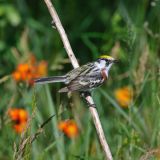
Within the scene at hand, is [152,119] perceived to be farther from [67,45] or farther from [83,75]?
[67,45]

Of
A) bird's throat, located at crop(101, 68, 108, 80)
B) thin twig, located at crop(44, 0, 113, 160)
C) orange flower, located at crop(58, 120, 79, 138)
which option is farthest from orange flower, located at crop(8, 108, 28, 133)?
thin twig, located at crop(44, 0, 113, 160)

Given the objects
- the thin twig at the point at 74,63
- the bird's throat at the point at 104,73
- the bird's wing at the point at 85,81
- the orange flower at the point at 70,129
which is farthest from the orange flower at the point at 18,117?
the thin twig at the point at 74,63

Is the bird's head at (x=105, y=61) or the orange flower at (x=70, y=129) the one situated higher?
the bird's head at (x=105, y=61)

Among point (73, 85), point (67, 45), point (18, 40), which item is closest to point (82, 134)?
point (73, 85)

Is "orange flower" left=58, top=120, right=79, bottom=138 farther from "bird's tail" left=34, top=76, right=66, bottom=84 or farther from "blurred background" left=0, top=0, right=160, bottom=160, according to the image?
"bird's tail" left=34, top=76, right=66, bottom=84

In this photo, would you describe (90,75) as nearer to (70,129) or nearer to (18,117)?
(70,129)

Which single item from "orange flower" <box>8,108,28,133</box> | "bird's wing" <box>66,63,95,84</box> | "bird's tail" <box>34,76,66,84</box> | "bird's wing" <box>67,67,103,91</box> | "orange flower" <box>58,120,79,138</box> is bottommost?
"orange flower" <box>58,120,79,138</box>

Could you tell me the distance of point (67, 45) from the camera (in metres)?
4.23

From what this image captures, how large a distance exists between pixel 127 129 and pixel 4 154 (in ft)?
3.58

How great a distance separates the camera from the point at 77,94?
7.09 m

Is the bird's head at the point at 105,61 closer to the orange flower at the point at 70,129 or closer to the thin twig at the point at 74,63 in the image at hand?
the orange flower at the point at 70,129

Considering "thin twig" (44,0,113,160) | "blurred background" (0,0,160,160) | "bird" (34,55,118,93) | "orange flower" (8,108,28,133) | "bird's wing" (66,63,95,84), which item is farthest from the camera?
"bird's wing" (66,63,95,84)

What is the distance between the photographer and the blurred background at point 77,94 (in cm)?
473

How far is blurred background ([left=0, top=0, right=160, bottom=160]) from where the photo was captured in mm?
4727
